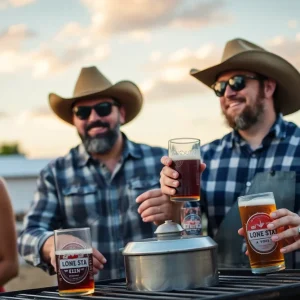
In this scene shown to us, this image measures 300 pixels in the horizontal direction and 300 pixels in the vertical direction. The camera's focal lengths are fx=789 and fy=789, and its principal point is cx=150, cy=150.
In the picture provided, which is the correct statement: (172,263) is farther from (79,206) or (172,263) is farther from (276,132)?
(79,206)

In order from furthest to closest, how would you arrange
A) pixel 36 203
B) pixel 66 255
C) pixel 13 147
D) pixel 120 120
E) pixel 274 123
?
pixel 13 147 → pixel 120 120 → pixel 36 203 → pixel 274 123 → pixel 66 255

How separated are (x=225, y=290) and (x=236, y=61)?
2.75 m

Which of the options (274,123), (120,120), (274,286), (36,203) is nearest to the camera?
(274,286)

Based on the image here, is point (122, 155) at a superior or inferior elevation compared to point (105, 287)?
superior

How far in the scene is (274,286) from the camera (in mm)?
3082

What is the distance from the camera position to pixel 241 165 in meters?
5.46

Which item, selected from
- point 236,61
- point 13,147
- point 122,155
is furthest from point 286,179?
point 13,147

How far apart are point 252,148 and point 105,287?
206 centimetres

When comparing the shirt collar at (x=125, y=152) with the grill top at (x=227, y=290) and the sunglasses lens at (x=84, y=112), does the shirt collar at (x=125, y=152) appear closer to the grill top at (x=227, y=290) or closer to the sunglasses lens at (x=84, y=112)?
the sunglasses lens at (x=84, y=112)

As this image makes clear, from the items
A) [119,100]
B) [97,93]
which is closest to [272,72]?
[97,93]

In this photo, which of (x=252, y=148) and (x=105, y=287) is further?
Answer: (x=252, y=148)

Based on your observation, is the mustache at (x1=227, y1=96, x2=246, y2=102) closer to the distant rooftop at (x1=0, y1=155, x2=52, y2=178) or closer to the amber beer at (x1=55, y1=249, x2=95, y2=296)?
the amber beer at (x1=55, y1=249, x2=95, y2=296)

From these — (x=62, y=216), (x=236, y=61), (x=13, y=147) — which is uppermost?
(x=13, y=147)

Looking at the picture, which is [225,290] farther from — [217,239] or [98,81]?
[98,81]
